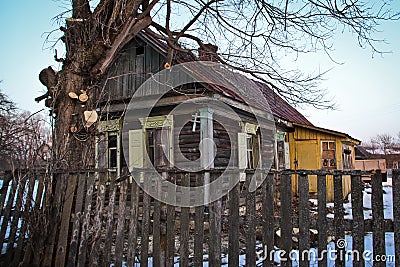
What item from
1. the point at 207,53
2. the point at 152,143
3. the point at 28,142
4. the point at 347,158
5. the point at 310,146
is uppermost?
the point at 207,53

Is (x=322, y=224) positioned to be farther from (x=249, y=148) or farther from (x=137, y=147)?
(x=249, y=148)

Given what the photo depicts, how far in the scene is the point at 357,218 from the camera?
8.11 feet

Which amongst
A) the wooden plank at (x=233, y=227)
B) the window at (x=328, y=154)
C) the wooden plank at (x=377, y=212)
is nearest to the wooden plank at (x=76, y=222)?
the wooden plank at (x=233, y=227)

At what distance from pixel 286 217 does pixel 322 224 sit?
0.29 metres

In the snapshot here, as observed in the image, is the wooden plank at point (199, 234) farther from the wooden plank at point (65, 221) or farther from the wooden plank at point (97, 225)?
the wooden plank at point (65, 221)

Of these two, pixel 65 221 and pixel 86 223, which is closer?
pixel 86 223

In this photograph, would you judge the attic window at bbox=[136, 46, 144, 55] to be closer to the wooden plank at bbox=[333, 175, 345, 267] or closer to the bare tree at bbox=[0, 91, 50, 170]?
the bare tree at bbox=[0, 91, 50, 170]

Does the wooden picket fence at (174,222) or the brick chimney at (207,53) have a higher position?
the brick chimney at (207,53)

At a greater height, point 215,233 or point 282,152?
point 282,152

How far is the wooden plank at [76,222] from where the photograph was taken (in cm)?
350

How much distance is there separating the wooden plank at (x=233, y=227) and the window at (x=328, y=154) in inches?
413

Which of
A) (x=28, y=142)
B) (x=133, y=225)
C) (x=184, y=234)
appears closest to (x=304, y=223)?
(x=184, y=234)

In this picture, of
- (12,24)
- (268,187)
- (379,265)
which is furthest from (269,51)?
(12,24)

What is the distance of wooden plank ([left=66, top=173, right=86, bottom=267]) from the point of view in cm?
350
